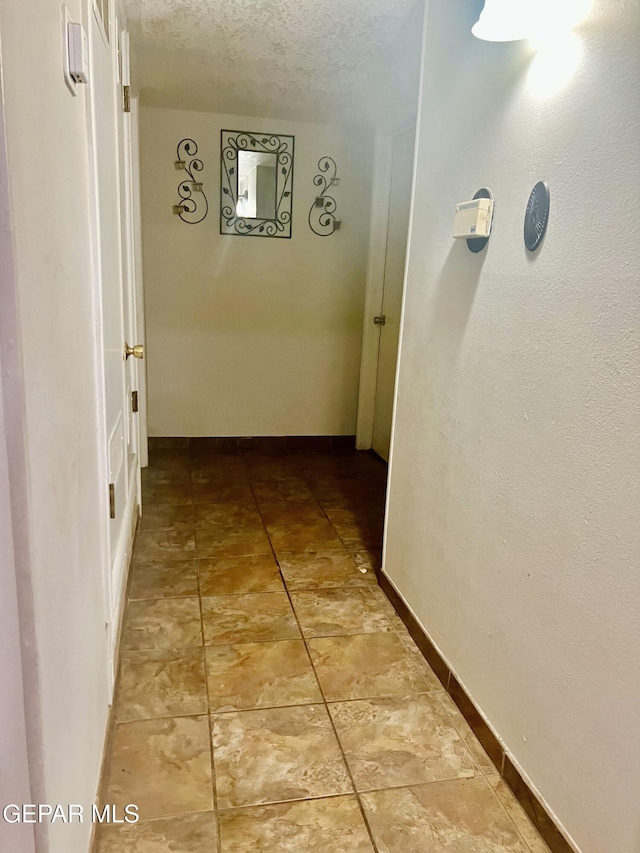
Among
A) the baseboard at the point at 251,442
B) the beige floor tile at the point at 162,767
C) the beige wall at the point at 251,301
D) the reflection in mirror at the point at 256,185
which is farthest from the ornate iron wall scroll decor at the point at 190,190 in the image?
the beige floor tile at the point at 162,767

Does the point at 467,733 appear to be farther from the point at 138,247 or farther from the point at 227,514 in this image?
the point at 138,247

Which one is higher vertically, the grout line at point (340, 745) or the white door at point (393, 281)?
the white door at point (393, 281)

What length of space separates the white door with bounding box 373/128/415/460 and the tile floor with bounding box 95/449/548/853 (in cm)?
128

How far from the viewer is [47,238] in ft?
2.94

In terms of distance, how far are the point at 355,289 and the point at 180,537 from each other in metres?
2.17

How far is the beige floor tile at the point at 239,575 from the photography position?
2.44 meters

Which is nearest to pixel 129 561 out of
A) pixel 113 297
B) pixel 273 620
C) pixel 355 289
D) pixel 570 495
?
pixel 273 620

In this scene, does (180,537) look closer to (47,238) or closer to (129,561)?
(129,561)

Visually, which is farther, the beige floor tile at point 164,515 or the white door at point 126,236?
the beige floor tile at point 164,515

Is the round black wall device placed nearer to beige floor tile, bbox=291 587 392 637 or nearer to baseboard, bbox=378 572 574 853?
baseboard, bbox=378 572 574 853

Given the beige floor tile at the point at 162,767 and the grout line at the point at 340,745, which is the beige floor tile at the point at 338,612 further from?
the beige floor tile at the point at 162,767

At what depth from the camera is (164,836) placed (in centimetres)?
136

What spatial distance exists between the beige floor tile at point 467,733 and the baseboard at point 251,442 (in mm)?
2627

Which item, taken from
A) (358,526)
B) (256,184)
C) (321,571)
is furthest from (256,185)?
(321,571)
